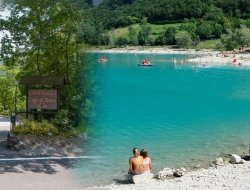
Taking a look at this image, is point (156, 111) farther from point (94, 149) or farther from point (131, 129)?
point (94, 149)

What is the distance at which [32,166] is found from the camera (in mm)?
16312

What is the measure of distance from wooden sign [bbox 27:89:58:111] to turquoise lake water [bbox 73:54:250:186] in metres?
2.50

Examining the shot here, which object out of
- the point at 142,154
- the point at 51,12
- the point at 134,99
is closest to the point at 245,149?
the point at 142,154

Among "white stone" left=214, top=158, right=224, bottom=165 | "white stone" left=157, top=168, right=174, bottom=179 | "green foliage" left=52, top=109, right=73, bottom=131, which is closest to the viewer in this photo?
"white stone" left=157, top=168, right=174, bottom=179

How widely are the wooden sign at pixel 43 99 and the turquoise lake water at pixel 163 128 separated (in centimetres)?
250

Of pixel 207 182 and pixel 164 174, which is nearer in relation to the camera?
pixel 207 182

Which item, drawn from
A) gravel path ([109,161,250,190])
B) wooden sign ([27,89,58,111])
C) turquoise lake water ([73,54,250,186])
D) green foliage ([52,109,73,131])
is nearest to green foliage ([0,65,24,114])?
turquoise lake water ([73,54,250,186])

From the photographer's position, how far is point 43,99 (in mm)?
20344

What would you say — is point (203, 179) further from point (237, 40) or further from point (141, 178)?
point (237, 40)

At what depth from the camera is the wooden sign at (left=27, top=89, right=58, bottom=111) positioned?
20245 mm

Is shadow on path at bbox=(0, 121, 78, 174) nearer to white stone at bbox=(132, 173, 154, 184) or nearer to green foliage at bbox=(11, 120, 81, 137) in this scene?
green foliage at bbox=(11, 120, 81, 137)

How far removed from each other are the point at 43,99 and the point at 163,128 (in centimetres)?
1313

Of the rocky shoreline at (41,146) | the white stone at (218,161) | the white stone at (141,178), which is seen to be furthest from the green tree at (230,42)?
the white stone at (141,178)

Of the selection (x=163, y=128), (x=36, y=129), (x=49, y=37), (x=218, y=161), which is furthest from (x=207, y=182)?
(x=163, y=128)
